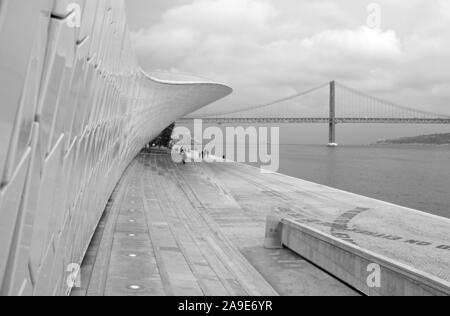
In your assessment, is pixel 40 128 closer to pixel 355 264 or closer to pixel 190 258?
pixel 355 264

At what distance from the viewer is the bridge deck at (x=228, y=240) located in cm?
855

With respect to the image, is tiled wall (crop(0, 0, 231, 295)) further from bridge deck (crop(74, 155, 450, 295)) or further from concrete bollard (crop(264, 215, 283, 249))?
concrete bollard (crop(264, 215, 283, 249))

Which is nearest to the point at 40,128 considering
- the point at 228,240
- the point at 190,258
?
the point at 190,258

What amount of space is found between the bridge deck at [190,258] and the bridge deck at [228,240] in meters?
0.02

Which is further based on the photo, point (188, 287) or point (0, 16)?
point (188, 287)

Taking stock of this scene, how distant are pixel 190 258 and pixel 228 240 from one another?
2467mm

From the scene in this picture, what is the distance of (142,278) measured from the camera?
852 cm

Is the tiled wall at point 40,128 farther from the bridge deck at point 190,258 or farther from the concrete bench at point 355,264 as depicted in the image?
the concrete bench at point 355,264

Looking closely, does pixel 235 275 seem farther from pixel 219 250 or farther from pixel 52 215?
pixel 52 215

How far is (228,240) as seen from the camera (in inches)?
497

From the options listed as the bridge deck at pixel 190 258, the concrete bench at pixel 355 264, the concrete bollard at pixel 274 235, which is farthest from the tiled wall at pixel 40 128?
the concrete bollard at pixel 274 235

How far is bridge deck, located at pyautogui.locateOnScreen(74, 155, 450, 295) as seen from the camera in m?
8.55
